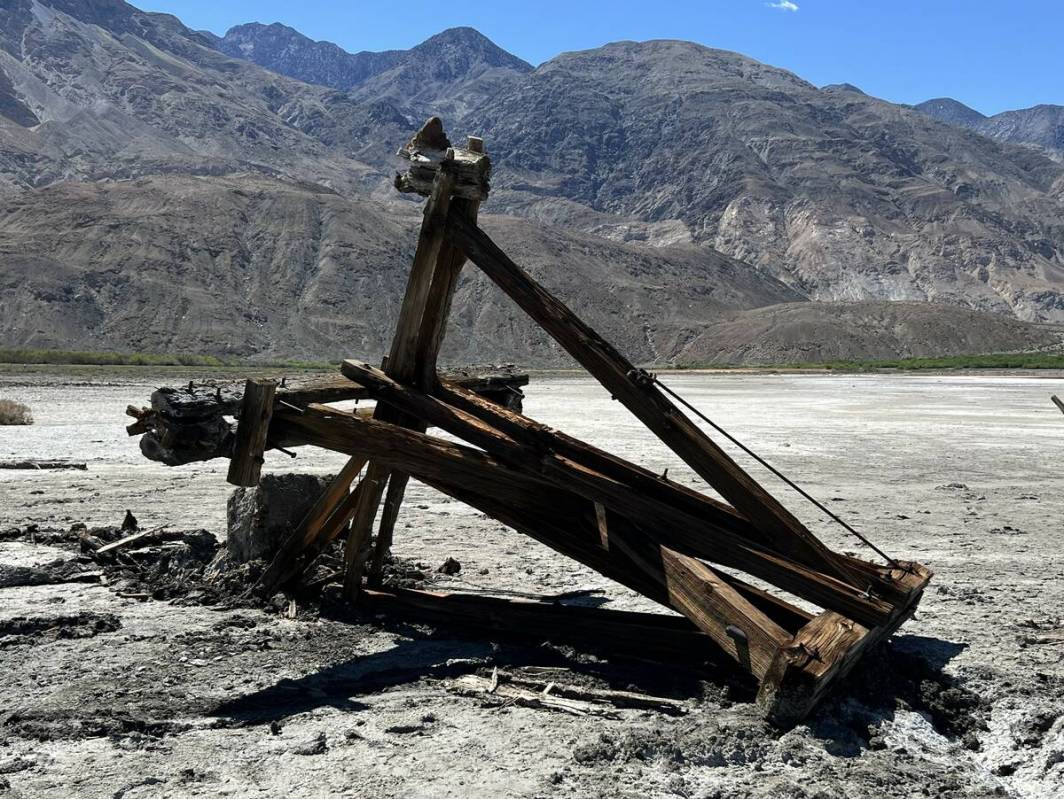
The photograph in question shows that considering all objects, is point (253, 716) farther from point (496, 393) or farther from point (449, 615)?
point (496, 393)

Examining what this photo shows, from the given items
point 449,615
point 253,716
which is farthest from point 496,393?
point 253,716

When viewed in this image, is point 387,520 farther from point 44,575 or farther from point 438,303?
point 44,575

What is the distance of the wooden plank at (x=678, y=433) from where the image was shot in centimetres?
544

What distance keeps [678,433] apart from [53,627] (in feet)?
14.9

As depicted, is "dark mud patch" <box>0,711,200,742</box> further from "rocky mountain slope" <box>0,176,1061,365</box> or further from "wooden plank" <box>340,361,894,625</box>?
"rocky mountain slope" <box>0,176,1061,365</box>

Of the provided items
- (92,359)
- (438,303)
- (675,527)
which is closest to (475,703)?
(675,527)

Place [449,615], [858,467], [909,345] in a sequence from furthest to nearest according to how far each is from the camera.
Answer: [909,345] → [858,467] → [449,615]

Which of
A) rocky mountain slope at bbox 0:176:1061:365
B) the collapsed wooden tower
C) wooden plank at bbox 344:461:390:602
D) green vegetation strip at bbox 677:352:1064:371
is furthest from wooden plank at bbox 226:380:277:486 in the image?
rocky mountain slope at bbox 0:176:1061:365

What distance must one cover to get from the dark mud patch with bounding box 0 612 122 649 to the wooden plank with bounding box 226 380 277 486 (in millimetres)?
1746

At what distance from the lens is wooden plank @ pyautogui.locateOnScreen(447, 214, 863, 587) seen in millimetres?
5441

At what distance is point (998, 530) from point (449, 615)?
6.84 m

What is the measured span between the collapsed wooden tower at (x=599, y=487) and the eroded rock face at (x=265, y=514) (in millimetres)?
1734

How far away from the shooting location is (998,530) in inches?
416

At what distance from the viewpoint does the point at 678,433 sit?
5484mm
